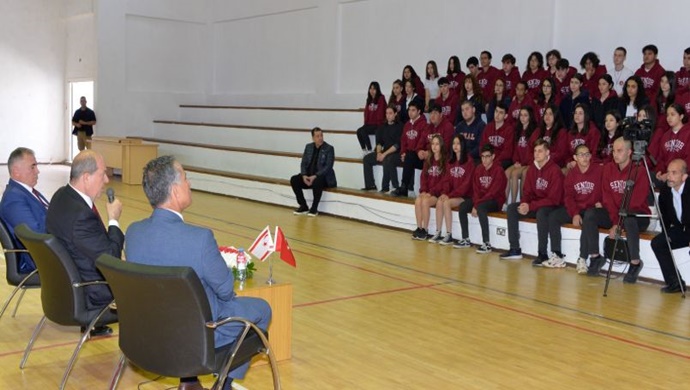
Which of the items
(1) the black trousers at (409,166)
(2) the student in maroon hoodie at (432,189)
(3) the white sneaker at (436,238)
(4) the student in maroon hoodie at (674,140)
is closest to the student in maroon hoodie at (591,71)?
(4) the student in maroon hoodie at (674,140)

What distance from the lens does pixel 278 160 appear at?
13453mm

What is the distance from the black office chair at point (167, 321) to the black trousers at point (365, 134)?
889cm

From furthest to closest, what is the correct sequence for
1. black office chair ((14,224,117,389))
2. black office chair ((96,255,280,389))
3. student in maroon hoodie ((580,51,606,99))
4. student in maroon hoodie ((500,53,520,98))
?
student in maroon hoodie ((500,53,520,98))
student in maroon hoodie ((580,51,606,99))
black office chair ((14,224,117,389))
black office chair ((96,255,280,389))

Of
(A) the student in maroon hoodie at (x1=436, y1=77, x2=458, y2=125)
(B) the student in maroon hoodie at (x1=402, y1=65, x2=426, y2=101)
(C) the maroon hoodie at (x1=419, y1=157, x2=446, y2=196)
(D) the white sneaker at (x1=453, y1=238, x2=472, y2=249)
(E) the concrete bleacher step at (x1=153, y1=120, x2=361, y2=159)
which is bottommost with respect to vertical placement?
(D) the white sneaker at (x1=453, y1=238, x2=472, y2=249)

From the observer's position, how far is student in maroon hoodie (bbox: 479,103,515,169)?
9750 mm

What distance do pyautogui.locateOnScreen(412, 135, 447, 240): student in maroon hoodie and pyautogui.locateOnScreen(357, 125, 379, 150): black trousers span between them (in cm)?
261

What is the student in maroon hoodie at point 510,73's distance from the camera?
1105cm

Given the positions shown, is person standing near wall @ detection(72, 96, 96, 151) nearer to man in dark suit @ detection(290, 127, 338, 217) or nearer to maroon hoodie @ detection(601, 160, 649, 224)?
man in dark suit @ detection(290, 127, 338, 217)

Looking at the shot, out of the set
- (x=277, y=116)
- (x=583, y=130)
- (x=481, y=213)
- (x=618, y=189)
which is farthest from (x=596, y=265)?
(x=277, y=116)

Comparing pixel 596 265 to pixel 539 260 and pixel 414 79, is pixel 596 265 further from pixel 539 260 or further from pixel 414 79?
pixel 414 79

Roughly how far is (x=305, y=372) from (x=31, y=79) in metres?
16.4

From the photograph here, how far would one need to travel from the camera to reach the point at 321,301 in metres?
6.11

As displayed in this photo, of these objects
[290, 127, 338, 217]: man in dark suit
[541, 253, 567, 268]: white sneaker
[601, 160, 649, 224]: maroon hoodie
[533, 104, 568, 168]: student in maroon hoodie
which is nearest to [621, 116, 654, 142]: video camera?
[601, 160, 649, 224]: maroon hoodie

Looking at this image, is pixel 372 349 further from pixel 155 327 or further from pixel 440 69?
pixel 440 69
